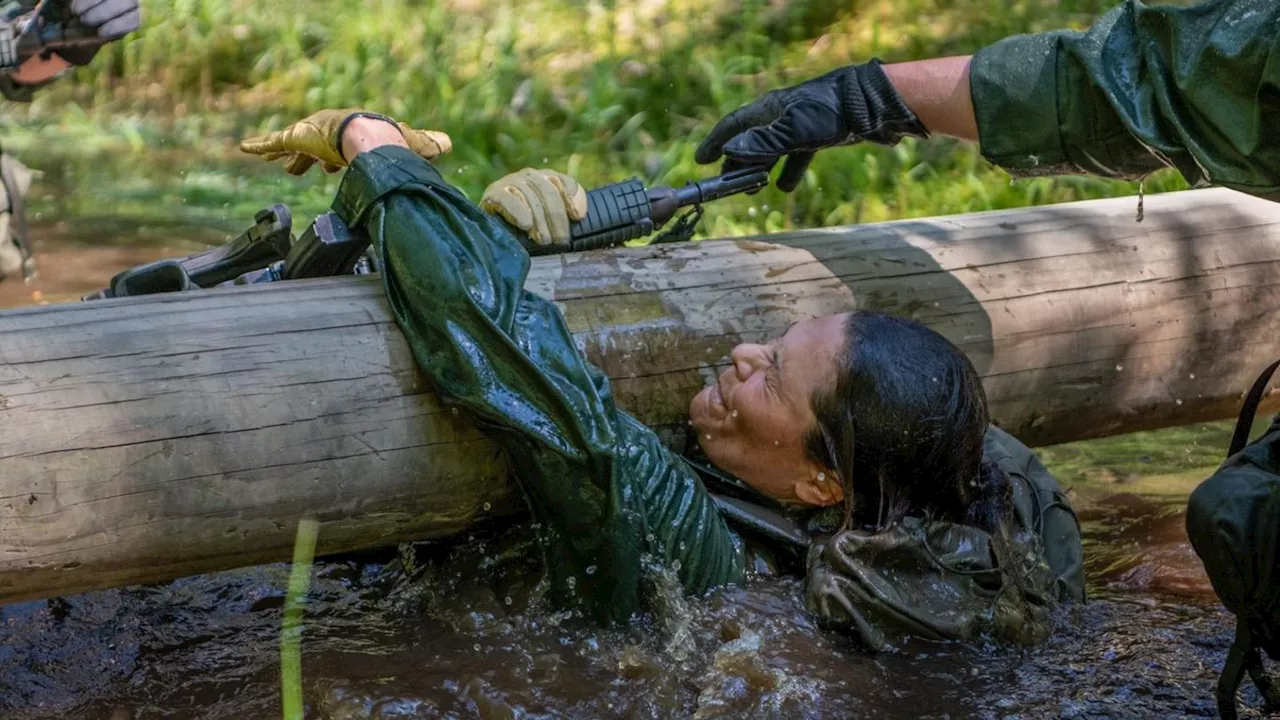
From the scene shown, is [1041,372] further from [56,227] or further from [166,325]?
[56,227]

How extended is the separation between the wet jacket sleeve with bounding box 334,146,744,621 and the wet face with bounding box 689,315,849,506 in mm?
181

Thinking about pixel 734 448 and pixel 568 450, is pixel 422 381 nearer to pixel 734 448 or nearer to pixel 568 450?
pixel 568 450

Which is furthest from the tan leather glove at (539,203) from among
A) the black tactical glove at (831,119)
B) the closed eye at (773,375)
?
the closed eye at (773,375)

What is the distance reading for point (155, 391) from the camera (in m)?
2.43

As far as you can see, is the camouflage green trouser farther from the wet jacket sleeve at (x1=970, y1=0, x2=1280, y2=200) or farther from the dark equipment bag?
the dark equipment bag

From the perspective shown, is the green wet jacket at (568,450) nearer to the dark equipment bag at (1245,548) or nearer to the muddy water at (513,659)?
the muddy water at (513,659)

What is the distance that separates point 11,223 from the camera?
4.48m

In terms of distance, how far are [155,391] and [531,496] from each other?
2.55 ft

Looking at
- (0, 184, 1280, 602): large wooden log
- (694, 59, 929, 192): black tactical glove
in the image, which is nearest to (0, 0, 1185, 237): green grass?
(0, 184, 1280, 602): large wooden log

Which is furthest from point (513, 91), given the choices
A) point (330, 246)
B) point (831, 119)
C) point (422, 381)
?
point (422, 381)

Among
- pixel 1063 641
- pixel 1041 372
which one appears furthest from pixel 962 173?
pixel 1063 641

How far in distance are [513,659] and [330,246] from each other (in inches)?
38.6

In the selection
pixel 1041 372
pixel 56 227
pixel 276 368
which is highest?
pixel 276 368

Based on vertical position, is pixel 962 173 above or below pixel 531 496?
below
